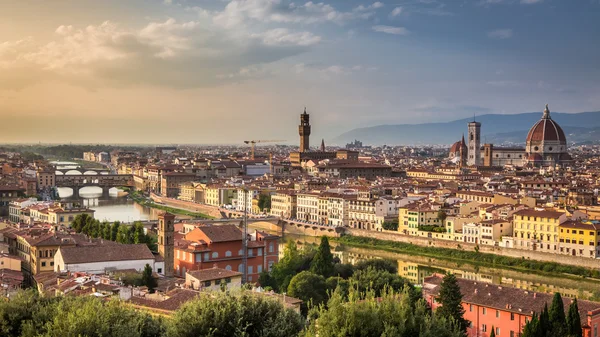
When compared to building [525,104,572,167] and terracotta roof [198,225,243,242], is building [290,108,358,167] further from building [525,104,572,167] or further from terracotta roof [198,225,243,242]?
terracotta roof [198,225,243,242]

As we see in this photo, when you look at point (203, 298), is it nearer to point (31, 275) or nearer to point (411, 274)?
Answer: point (31, 275)

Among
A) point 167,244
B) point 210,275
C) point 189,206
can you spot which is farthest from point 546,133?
point 210,275

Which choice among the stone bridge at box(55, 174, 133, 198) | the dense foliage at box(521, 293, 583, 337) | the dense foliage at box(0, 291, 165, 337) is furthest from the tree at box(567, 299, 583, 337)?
the stone bridge at box(55, 174, 133, 198)

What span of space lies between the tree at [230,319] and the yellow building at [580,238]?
1472 cm

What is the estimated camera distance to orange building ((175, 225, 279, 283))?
50.3ft

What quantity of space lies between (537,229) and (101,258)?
12.7 m

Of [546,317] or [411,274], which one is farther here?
[411,274]

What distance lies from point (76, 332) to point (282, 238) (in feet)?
70.0

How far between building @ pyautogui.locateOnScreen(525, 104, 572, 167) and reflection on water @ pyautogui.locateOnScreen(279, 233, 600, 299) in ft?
118

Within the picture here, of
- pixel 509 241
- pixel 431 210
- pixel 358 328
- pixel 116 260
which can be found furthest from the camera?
pixel 431 210

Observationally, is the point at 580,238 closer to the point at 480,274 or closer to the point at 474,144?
the point at 480,274

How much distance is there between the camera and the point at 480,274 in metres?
20.1

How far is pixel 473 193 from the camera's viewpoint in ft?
97.7

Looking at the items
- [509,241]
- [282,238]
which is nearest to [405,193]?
[282,238]
